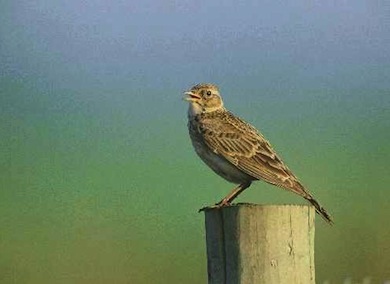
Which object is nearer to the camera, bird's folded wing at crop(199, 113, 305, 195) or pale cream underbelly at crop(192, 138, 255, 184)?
bird's folded wing at crop(199, 113, 305, 195)

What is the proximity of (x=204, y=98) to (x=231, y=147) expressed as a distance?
80 cm

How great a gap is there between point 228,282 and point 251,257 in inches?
6.8

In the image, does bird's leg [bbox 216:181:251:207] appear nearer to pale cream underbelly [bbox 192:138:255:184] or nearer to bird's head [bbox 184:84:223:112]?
pale cream underbelly [bbox 192:138:255:184]

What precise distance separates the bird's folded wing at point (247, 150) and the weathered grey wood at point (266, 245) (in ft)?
5.18

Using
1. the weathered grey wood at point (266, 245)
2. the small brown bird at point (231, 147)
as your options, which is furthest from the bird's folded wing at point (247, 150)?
the weathered grey wood at point (266, 245)

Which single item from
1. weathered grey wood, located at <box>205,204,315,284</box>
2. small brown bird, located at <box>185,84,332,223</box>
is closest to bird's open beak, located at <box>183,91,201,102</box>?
small brown bird, located at <box>185,84,332,223</box>

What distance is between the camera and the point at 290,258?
12.0 feet

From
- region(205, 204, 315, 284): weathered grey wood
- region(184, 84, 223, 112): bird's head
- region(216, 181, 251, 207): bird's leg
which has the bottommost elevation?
region(205, 204, 315, 284): weathered grey wood

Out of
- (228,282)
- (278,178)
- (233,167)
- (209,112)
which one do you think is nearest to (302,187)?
(278,178)

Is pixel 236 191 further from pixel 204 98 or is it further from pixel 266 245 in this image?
pixel 266 245

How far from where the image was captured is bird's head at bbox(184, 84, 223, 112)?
21.2 ft

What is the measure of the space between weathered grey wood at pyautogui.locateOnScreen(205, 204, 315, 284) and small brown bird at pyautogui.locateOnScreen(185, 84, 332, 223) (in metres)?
1.43

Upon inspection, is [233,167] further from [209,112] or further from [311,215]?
[311,215]

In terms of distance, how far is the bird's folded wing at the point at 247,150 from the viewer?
17.9 feet
